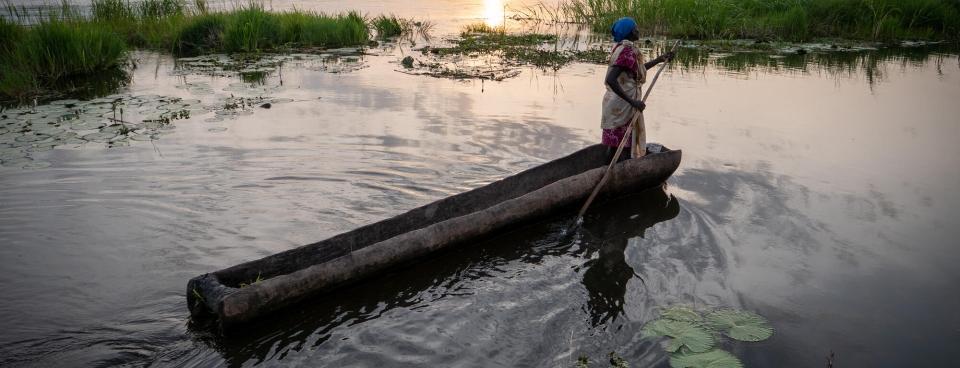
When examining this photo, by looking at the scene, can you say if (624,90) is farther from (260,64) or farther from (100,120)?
(260,64)

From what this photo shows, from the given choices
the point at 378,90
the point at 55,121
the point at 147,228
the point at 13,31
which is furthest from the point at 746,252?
the point at 13,31

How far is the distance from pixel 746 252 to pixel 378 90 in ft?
18.3

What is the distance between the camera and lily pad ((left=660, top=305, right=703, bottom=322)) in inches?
124

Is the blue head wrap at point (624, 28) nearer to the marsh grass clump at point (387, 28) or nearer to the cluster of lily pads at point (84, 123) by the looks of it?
the cluster of lily pads at point (84, 123)

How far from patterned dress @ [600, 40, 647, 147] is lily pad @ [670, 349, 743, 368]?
214cm

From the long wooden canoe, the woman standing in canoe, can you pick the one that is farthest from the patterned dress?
the long wooden canoe

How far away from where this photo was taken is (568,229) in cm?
423

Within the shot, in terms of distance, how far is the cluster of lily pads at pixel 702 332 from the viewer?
9.17ft

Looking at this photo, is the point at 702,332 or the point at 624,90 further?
the point at 624,90

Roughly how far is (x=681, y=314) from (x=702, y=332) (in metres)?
0.20

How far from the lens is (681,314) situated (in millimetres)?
3188

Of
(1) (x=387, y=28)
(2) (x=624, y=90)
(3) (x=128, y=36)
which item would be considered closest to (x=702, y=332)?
(2) (x=624, y=90)

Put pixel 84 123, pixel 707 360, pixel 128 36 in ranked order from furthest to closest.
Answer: pixel 128 36, pixel 84 123, pixel 707 360

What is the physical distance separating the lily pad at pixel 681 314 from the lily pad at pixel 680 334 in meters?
0.05
